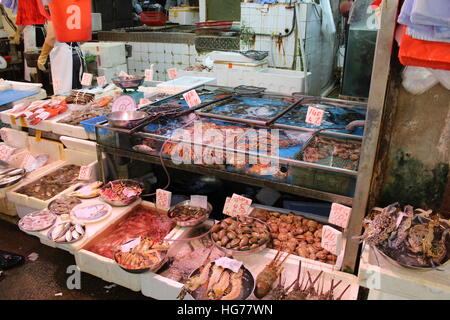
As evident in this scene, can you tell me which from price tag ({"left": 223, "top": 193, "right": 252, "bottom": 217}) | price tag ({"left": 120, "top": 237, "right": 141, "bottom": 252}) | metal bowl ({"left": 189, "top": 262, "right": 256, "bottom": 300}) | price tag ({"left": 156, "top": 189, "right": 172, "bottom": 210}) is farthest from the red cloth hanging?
metal bowl ({"left": 189, "top": 262, "right": 256, "bottom": 300})

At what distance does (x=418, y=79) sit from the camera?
243cm

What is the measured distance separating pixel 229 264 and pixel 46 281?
6.64 ft

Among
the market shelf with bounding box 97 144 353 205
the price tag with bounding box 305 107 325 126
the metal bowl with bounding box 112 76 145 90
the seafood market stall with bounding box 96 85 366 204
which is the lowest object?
the market shelf with bounding box 97 144 353 205

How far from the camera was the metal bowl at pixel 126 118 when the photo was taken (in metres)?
3.53

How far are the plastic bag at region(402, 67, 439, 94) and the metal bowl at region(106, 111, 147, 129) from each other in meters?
2.39

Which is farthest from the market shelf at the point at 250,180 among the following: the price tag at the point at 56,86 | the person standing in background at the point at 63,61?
the person standing in background at the point at 63,61

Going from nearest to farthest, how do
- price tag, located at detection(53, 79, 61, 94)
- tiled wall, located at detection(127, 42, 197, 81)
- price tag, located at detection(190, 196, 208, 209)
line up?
1. price tag, located at detection(190, 196, 208, 209)
2. price tag, located at detection(53, 79, 61, 94)
3. tiled wall, located at detection(127, 42, 197, 81)

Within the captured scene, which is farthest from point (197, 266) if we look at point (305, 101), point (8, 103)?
point (8, 103)

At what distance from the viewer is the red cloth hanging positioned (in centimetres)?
548

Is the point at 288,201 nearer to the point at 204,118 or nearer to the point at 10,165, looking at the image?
the point at 204,118

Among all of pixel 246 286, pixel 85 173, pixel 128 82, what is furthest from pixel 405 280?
pixel 128 82

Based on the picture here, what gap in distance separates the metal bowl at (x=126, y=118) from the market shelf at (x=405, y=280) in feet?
7.88

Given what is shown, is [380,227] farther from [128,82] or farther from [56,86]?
[56,86]

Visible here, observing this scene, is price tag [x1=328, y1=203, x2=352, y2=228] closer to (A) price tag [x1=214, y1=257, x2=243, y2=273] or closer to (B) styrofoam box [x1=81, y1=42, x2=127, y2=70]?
(A) price tag [x1=214, y1=257, x2=243, y2=273]
